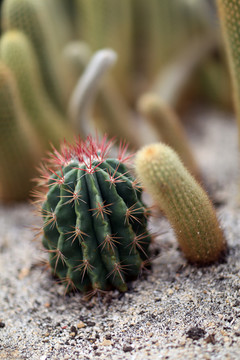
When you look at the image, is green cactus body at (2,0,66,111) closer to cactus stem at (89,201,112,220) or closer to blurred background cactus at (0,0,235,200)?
blurred background cactus at (0,0,235,200)

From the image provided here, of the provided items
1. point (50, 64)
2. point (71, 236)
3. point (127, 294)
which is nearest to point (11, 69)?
point (50, 64)

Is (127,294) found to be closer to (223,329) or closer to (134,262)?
(134,262)

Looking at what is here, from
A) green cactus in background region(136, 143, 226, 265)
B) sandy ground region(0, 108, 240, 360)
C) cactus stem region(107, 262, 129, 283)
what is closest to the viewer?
sandy ground region(0, 108, 240, 360)

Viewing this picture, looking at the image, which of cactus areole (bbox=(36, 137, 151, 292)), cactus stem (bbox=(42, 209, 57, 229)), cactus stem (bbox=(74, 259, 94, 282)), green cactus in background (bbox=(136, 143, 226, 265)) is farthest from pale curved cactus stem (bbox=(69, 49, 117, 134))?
cactus stem (bbox=(74, 259, 94, 282))

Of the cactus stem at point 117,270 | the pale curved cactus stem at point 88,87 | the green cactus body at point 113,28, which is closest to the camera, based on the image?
the cactus stem at point 117,270

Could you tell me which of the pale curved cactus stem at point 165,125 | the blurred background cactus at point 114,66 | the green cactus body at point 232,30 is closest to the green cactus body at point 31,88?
the blurred background cactus at point 114,66

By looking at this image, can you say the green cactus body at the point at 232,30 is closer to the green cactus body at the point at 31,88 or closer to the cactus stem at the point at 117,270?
the cactus stem at the point at 117,270

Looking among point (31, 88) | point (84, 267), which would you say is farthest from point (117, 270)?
point (31, 88)
